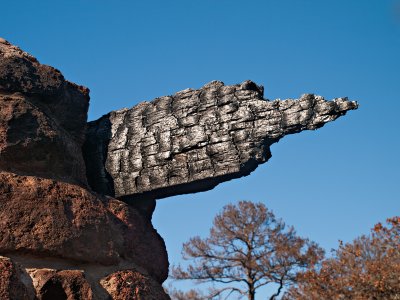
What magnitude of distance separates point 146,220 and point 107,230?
0.35 metres

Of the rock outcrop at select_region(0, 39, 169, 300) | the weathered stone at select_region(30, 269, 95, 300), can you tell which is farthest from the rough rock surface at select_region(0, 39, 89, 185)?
the weathered stone at select_region(30, 269, 95, 300)

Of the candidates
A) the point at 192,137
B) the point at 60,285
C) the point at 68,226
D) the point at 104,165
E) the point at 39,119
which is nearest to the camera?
the point at 60,285

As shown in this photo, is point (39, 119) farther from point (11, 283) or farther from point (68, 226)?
point (11, 283)

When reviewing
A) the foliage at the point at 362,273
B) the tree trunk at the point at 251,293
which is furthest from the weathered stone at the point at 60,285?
the tree trunk at the point at 251,293

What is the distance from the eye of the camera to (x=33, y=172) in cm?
237

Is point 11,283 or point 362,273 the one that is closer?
point 11,283

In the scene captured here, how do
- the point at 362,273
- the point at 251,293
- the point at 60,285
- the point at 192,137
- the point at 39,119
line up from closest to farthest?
the point at 60,285
the point at 39,119
the point at 192,137
the point at 362,273
the point at 251,293

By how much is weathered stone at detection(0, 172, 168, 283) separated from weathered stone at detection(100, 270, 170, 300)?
8 cm

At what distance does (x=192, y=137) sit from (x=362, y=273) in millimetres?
13956

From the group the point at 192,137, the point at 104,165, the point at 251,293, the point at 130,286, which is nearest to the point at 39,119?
the point at 104,165

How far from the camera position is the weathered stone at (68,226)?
2098 millimetres

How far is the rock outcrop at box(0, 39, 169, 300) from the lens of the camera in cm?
206

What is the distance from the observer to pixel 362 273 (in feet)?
50.3

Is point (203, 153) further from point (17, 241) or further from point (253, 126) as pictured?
point (17, 241)
